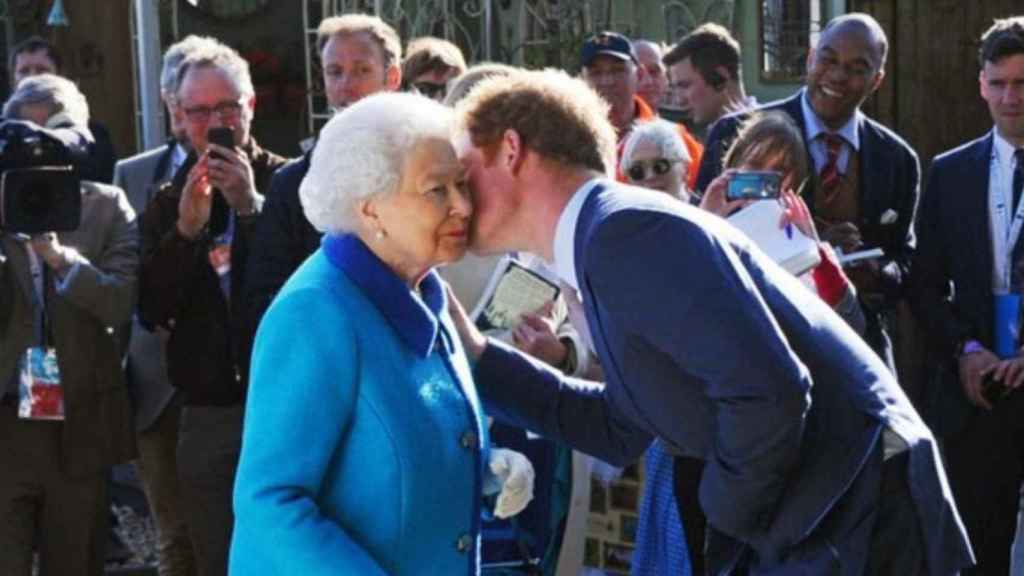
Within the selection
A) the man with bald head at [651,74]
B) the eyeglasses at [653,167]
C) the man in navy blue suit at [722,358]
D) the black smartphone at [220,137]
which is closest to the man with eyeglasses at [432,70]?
the eyeglasses at [653,167]

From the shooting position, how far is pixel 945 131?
7.96 meters

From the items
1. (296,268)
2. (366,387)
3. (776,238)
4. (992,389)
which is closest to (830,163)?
(992,389)

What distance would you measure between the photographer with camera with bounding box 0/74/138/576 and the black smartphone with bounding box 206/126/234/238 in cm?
36

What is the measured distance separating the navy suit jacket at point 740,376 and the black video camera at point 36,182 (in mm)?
2388

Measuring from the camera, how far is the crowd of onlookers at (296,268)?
4.71 m

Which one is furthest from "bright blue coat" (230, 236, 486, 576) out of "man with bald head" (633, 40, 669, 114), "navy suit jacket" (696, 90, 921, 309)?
"man with bald head" (633, 40, 669, 114)

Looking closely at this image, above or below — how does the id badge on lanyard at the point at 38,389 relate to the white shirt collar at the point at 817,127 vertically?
below

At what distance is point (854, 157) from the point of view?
555 centimetres

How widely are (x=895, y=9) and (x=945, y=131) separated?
0.61 m

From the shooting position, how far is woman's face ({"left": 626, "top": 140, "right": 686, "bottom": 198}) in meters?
5.16

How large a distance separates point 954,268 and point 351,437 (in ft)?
10.9

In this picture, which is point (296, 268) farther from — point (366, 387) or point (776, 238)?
point (366, 387)

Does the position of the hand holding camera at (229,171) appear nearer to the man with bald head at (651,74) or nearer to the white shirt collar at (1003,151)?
the white shirt collar at (1003,151)

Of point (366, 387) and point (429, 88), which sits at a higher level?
point (429, 88)
